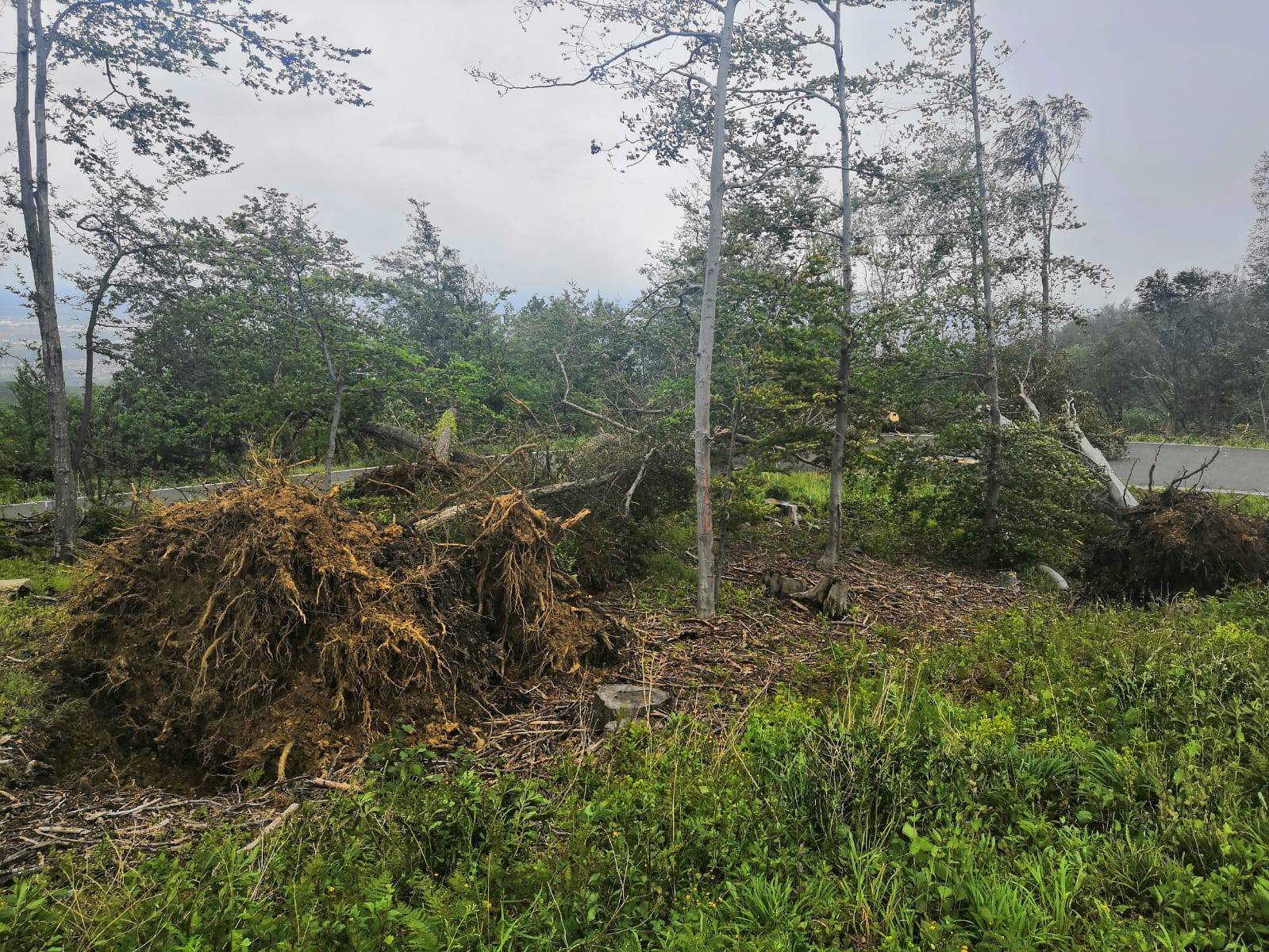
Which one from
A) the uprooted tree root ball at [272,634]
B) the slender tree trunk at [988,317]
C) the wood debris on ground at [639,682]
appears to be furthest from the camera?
the slender tree trunk at [988,317]

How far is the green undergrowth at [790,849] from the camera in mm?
2322

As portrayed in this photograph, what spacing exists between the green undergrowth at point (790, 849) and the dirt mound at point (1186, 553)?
3977 mm

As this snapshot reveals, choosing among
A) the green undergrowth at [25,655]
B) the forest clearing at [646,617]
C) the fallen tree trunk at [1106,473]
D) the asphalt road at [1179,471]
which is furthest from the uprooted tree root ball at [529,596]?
the fallen tree trunk at [1106,473]

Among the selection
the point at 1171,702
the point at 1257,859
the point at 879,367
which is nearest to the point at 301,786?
the point at 1257,859

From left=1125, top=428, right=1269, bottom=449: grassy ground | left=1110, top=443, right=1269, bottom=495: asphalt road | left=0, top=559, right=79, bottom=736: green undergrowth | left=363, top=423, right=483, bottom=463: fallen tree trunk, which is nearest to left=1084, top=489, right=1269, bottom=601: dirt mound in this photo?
left=1110, top=443, right=1269, bottom=495: asphalt road

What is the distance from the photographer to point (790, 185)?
870cm

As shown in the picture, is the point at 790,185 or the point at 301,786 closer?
the point at 301,786

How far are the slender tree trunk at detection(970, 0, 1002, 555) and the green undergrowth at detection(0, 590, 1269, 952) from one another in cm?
526

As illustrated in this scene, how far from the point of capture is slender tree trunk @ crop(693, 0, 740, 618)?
6.01 metres

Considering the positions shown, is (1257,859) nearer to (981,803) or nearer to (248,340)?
(981,803)

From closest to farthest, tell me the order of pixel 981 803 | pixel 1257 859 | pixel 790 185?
pixel 1257 859 < pixel 981 803 < pixel 790 185

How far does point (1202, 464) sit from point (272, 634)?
18217 millimetres

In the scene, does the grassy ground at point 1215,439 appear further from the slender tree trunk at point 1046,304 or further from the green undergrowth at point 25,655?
the green undergrowth at point 25,655

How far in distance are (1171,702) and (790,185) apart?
23.8 ft
